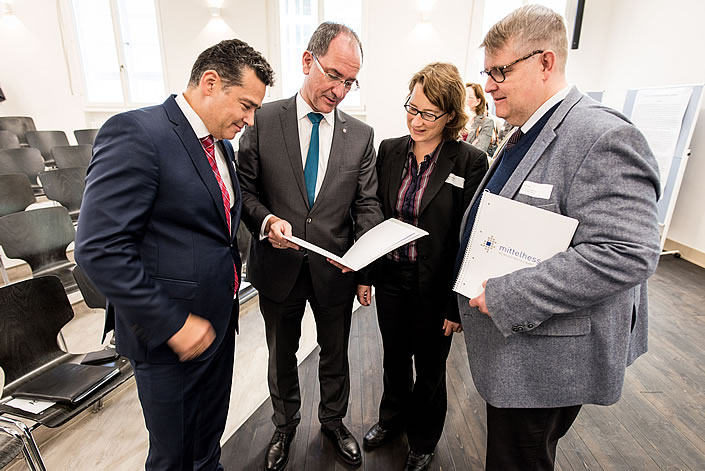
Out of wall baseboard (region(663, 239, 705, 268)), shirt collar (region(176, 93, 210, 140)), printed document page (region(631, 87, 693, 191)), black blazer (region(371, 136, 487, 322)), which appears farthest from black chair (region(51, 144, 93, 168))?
wall baseboard (region(663, 239, 705, 268))

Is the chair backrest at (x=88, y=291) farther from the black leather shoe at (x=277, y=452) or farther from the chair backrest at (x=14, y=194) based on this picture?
the chair backrest at (x=14, y=194)

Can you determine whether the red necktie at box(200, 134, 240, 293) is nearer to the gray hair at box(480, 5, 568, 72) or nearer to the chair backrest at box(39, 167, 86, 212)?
the gray hair at box(480, 5, 568, 72)

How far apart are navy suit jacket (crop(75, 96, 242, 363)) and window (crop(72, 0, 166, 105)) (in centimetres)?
682

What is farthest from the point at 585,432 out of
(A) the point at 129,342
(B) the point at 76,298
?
(B) the point at 76,298

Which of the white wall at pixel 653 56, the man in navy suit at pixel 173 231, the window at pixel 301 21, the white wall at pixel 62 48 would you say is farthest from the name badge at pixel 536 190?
the white wall at pixel 62 48

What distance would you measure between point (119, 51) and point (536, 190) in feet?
25.7

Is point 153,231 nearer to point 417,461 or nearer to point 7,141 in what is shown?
point 417,461

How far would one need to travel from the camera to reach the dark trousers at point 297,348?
1636 millimetres

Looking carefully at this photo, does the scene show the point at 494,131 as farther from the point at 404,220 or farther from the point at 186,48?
the point at 186,48

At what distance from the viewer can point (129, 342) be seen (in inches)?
43.4

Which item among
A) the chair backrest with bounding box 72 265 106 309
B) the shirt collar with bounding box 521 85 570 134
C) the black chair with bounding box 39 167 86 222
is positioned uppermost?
the shirt collar with bounding box 521 85 570 134

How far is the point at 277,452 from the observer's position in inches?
67.9

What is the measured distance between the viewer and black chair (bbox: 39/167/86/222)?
329 cm

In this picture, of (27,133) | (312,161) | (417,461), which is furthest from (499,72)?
(27,133)
